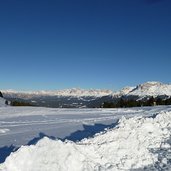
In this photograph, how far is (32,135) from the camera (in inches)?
570

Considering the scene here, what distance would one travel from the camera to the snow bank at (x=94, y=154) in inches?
295

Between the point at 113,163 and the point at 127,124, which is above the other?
the point at 127,124

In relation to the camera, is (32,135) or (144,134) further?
(32,135)

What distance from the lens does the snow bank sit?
7.50 metres

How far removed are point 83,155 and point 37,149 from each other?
3.58ft

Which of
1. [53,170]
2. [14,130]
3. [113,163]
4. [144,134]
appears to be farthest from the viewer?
[14,130]

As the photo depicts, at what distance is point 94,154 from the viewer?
8711 mm

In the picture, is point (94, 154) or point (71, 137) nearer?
point (94, 154)

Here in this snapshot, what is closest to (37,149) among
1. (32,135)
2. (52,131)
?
(32,135)

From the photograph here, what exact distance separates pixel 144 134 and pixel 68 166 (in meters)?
5.08

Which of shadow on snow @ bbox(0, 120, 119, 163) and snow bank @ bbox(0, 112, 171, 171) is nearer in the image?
snow bank @ bbox(0, 112, 171, 171)

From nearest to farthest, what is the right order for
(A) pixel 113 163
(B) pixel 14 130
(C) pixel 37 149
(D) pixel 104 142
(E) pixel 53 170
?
(E) pixel 53 170, (C) pixel 37 149, (A) pixel 113 163, (D) pixel 104 142, (B) pixel 14 130

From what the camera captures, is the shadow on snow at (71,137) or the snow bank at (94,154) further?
the shadow on snow at (71,137)

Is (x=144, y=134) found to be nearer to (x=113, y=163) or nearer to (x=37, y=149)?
(x=113, y=163)
